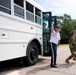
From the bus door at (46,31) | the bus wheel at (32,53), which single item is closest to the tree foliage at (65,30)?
the bus door at (46,31)

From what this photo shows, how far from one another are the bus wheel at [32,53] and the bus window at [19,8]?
134 centimetres

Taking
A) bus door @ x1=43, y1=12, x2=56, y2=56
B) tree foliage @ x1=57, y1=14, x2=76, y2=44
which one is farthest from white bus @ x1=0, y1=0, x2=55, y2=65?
tree foliage @ x1=57, y1=14, x2=76, y2=44

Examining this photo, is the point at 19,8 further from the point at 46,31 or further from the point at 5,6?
the point at 46,31

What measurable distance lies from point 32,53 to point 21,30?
1460 mm

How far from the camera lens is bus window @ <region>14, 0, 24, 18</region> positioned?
7.16 m

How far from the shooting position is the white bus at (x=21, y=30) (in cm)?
635

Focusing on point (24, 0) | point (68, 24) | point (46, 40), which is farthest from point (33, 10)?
point (68, 24)

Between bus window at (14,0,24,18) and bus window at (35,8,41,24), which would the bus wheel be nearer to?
bus window at (35,8,41,24)

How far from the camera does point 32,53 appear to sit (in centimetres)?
851

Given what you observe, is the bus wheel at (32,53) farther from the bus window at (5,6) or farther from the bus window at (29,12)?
the bus window at (5,6)

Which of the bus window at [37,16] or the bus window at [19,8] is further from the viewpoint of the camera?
the bus window at [37,16]

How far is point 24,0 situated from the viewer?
25.5ft

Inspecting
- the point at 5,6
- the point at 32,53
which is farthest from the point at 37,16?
the point at 5,6

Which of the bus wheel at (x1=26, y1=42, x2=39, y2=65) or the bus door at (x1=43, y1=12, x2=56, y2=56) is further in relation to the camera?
the bus door at (x1=43, y1=12, x2=56, y2=56)
